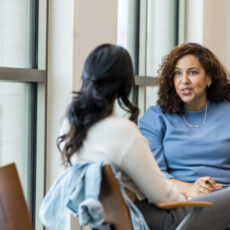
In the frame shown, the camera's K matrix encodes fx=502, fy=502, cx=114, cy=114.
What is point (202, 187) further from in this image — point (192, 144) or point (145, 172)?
point (145, 172)

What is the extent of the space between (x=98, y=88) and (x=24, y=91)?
90 centimetres

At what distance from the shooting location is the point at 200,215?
1979 millimetres

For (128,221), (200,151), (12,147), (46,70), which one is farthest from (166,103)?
(128,221)

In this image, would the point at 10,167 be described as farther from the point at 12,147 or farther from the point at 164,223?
the point at 12,147

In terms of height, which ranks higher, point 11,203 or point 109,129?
point 109,129

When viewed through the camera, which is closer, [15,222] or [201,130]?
[15,222]

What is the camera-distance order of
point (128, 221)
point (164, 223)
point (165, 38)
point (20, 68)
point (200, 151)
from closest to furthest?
point (128, 221) → point (164, 223) → point (20, 68) → point (200, 151) → point (165, 38)

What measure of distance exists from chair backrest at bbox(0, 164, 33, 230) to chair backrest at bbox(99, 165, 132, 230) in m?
0.27

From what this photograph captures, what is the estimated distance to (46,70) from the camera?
2541 millimetres

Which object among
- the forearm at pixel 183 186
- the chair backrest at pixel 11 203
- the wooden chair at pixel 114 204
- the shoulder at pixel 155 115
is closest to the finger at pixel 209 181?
the forearm at pixel 183 186

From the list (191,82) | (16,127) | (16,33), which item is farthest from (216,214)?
(16,33)

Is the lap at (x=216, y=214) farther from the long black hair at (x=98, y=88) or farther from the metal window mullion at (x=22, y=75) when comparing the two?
the metal window mullion at (x=22, y=75)

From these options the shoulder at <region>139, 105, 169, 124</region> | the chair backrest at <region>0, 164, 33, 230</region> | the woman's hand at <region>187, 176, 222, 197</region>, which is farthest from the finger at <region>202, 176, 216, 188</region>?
the chair backrest at <region>0, 164, 33, 230</region>

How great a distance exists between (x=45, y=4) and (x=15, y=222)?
4.11 feet
